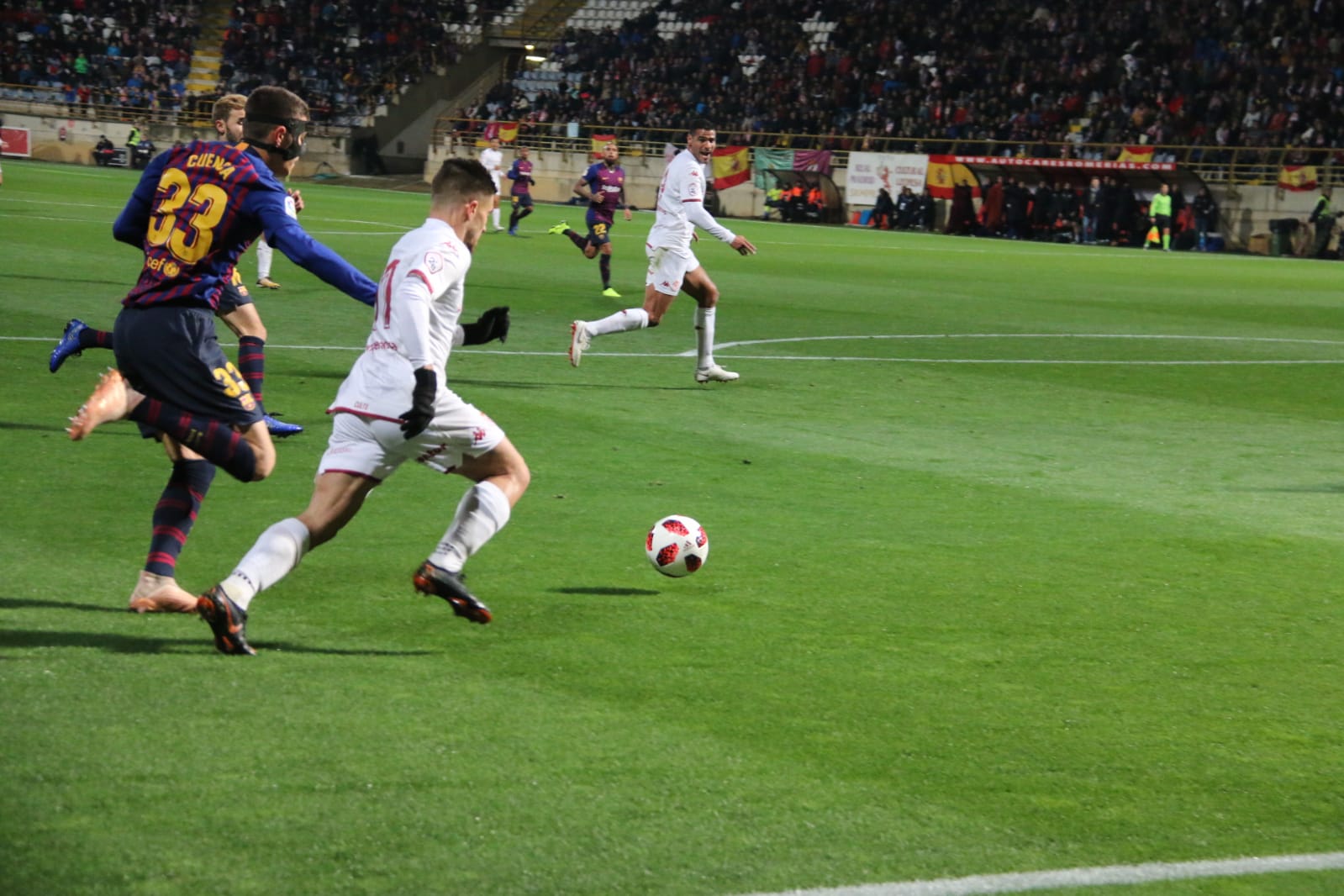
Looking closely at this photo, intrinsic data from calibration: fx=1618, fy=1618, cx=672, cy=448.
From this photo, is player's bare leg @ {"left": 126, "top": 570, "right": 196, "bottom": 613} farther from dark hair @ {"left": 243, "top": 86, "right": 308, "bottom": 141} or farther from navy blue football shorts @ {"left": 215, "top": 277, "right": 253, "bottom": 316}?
navy blue football shorts @ {"left": 215, "top": 277, "right": 253, "bottom": 316}

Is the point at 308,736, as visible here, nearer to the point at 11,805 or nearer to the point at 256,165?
the point at 11,805

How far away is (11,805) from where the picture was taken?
3.91 metres

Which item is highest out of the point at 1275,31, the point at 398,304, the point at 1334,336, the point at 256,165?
the point at 1275,31

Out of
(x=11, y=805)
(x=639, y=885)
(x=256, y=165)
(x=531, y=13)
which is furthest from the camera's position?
(x=531, y=13)

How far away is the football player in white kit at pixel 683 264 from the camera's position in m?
13.2

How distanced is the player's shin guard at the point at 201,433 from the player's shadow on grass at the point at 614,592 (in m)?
1.34

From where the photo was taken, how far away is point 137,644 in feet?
17.5

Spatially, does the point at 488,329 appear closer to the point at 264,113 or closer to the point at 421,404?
the point at 421,404

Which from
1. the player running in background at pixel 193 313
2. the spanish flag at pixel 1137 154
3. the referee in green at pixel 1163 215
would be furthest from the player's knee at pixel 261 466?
the spanish flag at pixel 1137 154

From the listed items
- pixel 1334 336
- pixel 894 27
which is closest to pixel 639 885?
pixel 1334 336

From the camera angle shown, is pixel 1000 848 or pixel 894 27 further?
pixel 894 27

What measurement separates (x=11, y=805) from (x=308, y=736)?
84 cm

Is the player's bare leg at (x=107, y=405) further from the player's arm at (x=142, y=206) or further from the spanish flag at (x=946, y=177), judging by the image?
the spanish flag at (x=946, y=177)

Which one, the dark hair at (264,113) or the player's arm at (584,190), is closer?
the dark hair at (264,113)
